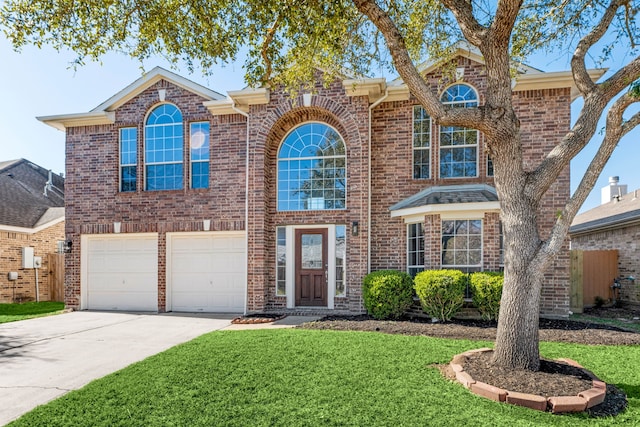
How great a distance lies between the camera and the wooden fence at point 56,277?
1451 centimetres

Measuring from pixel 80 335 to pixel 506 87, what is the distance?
8.79 metres

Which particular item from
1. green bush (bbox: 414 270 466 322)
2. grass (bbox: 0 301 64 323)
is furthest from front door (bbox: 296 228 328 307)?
grass (bbox: 0 301 64 323)

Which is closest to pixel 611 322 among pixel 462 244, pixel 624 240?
pixel 462 244

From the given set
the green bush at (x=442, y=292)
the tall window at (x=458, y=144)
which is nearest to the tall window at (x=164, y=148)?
the green bush at (x=442, y=292)

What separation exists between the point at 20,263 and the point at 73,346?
31.7 feet

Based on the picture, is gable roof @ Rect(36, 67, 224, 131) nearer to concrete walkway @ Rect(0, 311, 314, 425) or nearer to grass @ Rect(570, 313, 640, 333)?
concrete walkway @ Rect(0, 311, 314, 425)

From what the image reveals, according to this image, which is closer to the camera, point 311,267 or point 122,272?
point 311,267

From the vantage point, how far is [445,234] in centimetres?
923

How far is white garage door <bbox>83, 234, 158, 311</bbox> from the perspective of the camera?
10984mm

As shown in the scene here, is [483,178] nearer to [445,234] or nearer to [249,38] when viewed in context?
[445,234]

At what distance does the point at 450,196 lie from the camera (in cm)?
920

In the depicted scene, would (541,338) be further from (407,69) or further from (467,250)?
(407,69)

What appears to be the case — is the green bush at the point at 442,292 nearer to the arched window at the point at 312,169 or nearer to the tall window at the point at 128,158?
the arched window at the point at 312,169

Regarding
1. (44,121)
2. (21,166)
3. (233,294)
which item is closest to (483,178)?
(233,294)
